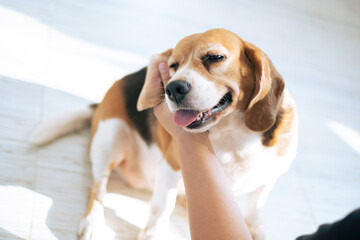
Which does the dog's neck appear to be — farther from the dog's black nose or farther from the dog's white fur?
the dog's white fur

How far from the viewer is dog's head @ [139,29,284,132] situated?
121 centimetres

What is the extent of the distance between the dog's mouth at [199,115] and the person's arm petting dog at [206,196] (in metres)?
0.04

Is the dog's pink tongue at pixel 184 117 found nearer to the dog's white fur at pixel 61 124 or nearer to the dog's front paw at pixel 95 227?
the dog's front paw at pixel 95 227

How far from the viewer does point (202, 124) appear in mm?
1244

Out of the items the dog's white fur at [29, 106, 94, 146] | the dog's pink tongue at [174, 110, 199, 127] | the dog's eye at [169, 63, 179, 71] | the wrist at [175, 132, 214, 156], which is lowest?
the dog's white fur at [29, 106, 94, 146]

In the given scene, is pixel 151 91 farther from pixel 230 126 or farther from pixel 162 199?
pixel 162 199

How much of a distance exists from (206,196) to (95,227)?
70cm

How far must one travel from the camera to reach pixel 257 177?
145 centimetres

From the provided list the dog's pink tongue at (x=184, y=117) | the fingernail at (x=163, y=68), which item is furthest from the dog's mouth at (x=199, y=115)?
the fingernail at (x=163, y=68)

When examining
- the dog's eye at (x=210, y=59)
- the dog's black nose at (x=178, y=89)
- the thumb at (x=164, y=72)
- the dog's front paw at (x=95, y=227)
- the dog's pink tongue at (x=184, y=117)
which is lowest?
the dog's front paw at (x=95, y=227)

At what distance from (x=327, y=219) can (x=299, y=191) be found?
7.2 inches

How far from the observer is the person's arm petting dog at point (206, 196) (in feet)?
3.26

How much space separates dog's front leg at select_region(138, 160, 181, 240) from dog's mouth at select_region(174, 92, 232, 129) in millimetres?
287

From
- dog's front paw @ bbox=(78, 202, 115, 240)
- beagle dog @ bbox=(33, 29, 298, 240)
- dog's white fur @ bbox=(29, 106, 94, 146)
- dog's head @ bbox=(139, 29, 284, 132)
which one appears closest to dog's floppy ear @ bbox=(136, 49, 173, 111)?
beagle dog @ bbox=(33, 29, 298, 240)
